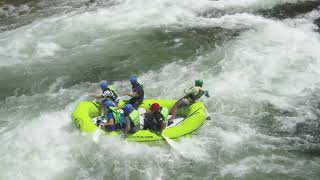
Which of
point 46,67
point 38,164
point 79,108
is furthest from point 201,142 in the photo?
point 46,67

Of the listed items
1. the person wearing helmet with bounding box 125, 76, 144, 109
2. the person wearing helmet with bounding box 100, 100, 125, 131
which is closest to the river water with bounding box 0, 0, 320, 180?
the person wearing helmet with bounding box 100, 100, 125, 131

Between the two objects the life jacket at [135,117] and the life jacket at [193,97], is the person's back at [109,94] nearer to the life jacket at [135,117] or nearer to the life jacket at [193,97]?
the life jacket at [135,117]

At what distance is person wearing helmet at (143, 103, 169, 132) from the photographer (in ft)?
35.1

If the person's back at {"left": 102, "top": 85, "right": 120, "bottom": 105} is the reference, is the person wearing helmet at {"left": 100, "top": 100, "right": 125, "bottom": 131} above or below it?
below

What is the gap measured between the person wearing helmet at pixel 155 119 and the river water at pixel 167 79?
1.60 feet

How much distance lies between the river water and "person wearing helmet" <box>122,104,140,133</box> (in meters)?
0.37

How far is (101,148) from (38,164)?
1524 mm

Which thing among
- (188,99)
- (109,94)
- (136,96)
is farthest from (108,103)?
(188,99)

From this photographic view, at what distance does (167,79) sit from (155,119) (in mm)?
3509

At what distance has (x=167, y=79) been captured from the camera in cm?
1411

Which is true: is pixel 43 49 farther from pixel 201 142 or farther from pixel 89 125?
pixel 201 142

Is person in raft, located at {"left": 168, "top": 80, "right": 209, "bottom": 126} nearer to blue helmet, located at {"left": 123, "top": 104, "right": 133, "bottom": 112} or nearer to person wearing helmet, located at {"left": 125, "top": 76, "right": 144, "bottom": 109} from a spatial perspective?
person wearing helmet, located at {"left": 125, "top": 76, "right": 144, "bottom": 109}

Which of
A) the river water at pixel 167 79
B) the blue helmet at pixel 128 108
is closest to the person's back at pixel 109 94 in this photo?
the blue helmet at pixel 128 108

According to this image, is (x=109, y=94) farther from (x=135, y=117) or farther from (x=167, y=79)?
(x=167, y=79)
